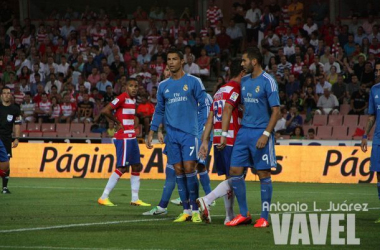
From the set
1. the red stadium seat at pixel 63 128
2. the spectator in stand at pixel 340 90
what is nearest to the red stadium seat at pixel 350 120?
the spectator in stand at pixel 340 90

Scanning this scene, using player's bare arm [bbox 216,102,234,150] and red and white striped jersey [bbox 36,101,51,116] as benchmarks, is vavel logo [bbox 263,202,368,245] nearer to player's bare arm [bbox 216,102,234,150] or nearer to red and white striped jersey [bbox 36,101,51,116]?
player's bare arm [bbox 216,102,234,150]

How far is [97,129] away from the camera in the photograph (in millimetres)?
28812

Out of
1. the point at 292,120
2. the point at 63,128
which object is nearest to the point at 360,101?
the point at 292,120

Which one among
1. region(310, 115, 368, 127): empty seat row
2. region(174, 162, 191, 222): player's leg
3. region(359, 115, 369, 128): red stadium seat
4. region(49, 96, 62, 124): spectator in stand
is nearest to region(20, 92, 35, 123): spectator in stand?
region(49, 96, 62, 124): spectator in stand

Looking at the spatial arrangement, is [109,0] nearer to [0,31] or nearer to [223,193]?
[0,31]

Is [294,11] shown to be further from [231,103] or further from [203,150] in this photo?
[203,150]

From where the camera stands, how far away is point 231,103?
11.5 metres

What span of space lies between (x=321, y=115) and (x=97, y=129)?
313 inches

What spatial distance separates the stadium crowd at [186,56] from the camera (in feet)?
89.4

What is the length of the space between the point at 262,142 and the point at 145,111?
17385 millimetres

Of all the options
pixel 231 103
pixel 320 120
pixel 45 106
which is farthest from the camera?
pixel 45 106

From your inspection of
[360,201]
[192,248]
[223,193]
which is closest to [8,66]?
[360,201]

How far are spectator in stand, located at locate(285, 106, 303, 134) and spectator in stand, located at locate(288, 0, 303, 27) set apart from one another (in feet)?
18.3

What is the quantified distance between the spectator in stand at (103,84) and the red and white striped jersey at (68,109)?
46.6 inches
